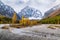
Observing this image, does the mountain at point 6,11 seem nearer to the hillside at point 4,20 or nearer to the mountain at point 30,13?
the hillside at point 4,20

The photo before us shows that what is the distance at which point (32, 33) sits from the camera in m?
6.12

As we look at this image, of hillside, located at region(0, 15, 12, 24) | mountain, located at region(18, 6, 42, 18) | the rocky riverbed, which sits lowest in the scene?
the rocky riverbed

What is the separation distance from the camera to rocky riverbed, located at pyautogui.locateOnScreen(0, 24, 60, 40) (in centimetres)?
A: 584

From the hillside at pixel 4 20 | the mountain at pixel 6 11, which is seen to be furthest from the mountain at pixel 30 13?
the hillside at pixel 4 20

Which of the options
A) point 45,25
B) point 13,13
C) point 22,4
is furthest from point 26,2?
point 45,25

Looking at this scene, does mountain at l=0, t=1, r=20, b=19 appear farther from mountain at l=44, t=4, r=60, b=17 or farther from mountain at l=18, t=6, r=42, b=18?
mountain at l=44, t=4, r=60, b=17

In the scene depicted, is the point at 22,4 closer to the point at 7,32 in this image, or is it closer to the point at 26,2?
the point at 26,2

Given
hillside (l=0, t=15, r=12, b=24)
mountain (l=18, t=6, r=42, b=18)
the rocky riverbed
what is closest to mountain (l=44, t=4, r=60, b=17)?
mountain (l=18, t=6, r=42, b=18)

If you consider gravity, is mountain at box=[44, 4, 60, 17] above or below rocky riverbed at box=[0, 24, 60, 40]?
above

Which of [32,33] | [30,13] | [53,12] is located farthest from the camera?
[30,13]

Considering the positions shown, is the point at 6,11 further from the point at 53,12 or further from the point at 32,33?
the point at 53,12

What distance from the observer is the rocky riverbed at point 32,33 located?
19.1ft

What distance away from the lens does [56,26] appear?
6242mm

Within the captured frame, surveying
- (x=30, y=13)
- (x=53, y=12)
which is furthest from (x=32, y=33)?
(x=53, y=12)
